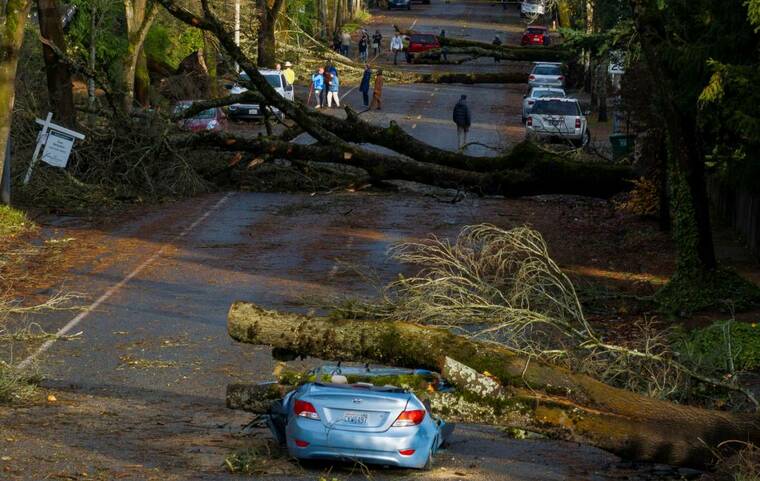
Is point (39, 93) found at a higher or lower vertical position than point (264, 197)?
higher

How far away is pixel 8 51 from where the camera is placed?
2552 cm

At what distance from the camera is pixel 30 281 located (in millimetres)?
21000

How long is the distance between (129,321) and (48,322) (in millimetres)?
1123

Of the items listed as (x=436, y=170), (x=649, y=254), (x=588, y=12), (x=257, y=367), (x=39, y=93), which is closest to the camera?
(x=257, y=367)

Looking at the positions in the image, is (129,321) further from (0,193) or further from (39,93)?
(39,93)

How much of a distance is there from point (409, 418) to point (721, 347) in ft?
20.1

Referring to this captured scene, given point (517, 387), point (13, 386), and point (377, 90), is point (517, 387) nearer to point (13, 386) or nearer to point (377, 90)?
point (13, 386)

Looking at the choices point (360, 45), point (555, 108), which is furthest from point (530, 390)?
point (360, 45)

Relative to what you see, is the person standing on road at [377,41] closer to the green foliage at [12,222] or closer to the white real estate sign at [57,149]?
the white real estate sign at [57,149]

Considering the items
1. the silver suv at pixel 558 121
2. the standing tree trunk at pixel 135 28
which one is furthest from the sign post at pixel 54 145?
the silver suv at pixel 558 121

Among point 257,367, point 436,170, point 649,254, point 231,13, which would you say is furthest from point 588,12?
point 257,367

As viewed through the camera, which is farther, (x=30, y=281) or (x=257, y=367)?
(x=30, y=281)

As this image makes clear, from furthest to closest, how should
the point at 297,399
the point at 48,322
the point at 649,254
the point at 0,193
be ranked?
the point at 0,193 < the point at 649,254 < the point at 48,322 < the point at 297,399

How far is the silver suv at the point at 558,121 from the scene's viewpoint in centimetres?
4100
